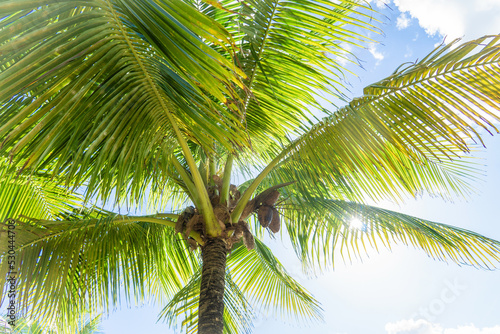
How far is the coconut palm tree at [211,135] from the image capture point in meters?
1.83

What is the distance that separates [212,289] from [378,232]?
1634mm

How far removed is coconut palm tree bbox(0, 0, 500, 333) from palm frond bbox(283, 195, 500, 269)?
2 cm

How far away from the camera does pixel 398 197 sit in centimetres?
329

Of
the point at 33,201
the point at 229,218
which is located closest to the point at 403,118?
the point at 229,218

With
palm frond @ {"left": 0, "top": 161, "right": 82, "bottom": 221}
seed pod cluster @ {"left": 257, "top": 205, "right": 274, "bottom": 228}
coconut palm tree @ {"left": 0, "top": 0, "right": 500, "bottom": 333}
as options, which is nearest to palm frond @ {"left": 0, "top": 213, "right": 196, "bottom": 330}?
coconut palm tree @ {"left": 0, "top": 0, "right": 500, "bottom": 333}

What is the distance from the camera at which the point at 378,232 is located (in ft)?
13.0

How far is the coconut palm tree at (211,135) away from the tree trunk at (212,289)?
1 cm

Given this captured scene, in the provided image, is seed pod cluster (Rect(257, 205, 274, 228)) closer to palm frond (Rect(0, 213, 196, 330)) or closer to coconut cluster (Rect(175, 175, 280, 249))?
coconut cluster (Rect(175, 175, 280, 249))

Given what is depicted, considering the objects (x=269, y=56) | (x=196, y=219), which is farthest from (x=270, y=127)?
(x=196, y=219)

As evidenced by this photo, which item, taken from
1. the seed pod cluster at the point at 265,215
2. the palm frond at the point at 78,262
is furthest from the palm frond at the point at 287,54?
the palm frond at the point at 78,262

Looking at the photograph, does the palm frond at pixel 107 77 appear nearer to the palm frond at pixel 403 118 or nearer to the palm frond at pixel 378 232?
the palm frond at pixel 403 118

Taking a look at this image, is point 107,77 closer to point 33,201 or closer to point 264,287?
point 33,201

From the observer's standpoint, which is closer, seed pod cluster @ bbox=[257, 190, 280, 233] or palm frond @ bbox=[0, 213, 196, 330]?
seed pod cluster @ bbox=[257, 190, 280, 233]

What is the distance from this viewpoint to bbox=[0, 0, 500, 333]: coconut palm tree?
72.2 inches
